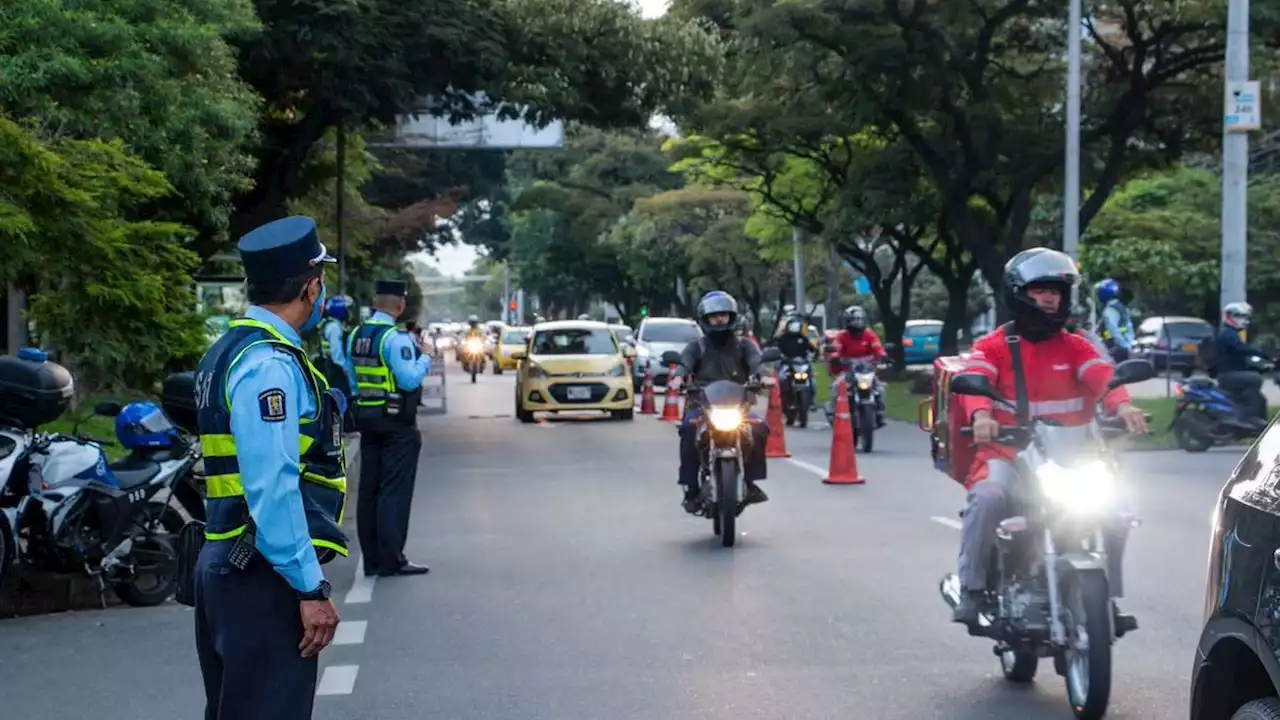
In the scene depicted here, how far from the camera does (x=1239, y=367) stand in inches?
749

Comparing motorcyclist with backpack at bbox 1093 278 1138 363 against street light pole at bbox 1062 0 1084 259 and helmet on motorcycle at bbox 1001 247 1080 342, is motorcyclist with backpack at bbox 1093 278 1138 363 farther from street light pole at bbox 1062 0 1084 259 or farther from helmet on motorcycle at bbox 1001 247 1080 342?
helmet on motorcycle at bbox 1001 247 1080 342

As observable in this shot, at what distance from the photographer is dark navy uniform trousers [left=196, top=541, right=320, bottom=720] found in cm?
448

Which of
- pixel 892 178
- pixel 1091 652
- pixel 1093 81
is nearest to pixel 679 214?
pixel 892 178

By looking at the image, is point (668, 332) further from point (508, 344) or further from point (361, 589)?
point (361, 589)

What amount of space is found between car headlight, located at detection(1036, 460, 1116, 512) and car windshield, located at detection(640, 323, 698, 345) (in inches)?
1249

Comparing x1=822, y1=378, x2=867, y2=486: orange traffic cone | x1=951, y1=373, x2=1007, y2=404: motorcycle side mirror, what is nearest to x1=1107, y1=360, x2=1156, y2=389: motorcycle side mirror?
x1=951, y1=373, x2=1007, y2=404: motorcycle side mirror

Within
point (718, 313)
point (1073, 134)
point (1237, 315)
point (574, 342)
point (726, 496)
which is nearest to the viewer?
point (726, 496)

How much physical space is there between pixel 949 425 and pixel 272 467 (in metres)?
4.22

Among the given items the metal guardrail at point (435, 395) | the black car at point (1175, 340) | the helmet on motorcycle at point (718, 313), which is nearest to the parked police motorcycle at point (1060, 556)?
the helmet on motorcycle at point (718, 313)

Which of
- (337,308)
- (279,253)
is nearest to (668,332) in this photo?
(337,308)

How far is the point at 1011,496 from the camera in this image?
7.20 metres

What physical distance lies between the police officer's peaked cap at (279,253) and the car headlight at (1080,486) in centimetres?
329

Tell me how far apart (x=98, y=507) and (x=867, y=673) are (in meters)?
4.26

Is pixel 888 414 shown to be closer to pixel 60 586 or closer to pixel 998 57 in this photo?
pixel 998 57
